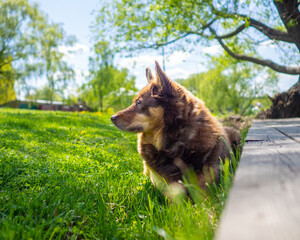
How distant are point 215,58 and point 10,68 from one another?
29.7 meters

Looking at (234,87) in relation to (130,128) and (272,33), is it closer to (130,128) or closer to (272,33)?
(272,33)

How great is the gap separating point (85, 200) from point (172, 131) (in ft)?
4.34

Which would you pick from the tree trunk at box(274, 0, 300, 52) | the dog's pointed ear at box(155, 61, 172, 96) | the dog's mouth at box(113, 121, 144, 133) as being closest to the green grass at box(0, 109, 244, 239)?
the dog's mouth at box(113, 121, 144, 133)

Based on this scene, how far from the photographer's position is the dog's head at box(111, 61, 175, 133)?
3162 millimetres

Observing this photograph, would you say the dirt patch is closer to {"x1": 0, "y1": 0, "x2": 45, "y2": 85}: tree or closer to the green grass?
the green grass

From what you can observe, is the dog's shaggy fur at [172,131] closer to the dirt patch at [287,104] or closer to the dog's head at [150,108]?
the dog's head at [150,108]

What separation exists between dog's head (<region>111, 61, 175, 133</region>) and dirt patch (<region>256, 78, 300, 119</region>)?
23.1ft

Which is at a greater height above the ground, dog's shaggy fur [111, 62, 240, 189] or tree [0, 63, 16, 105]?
tree [0, 63, 16, 105]

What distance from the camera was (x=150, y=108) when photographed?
10.6ft

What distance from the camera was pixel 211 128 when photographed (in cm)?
304

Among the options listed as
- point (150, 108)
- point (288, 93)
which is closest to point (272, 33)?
point (288, 93)

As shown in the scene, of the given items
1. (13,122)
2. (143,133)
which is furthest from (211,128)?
(13,122)

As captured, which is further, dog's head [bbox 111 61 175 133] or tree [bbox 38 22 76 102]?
tree [bbox 38 22 76 102]

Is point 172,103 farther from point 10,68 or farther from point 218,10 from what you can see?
point 10,68
